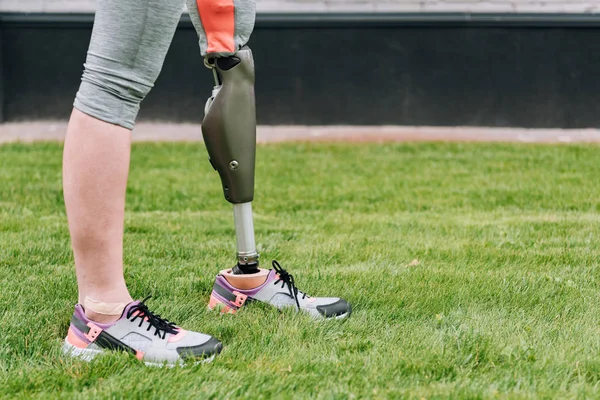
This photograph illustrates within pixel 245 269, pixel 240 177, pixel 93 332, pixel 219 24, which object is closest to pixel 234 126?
pixel 240 177

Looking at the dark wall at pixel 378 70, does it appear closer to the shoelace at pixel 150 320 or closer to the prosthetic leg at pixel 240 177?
the prosthetic leg at pixel 240 177

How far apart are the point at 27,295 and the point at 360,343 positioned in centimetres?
122

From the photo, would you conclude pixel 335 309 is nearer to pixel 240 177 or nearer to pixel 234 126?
pixel 240 177

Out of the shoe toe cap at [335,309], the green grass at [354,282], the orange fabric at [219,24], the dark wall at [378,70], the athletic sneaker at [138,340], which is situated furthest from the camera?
the dark wall at [378,70]

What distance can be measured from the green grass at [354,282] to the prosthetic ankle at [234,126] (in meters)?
0.41

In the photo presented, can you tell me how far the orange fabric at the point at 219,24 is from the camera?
241 cm

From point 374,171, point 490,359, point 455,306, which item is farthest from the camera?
point 374,171

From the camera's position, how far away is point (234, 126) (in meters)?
2.52

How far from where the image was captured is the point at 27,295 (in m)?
2.76

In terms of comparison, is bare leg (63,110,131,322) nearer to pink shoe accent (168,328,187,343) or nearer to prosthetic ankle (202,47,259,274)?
pink shoe accent (168,328,187,343)

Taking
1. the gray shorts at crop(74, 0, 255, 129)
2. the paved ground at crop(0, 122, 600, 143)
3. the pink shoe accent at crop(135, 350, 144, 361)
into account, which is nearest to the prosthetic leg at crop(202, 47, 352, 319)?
the gray shorts at crop(74, 0, 255, 129)

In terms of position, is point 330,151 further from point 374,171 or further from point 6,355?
point 6,355

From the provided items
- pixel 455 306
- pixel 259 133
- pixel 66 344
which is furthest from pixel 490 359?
pixel 259 133

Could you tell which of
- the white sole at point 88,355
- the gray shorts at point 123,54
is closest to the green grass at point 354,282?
the white sole at point 88,355
